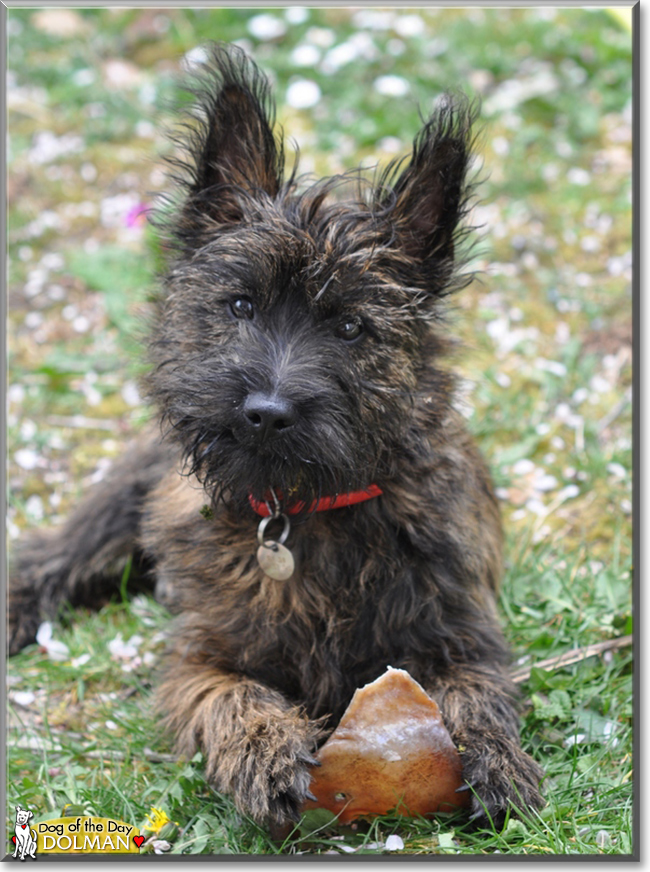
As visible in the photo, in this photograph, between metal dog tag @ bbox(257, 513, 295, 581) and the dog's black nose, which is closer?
the dog's black nose

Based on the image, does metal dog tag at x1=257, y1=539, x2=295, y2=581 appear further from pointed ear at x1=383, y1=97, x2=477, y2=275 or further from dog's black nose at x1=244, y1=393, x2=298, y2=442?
pointed ear at x1=383, y1=97, x2=477, y2=275

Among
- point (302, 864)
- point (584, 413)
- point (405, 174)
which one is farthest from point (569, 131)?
point (302, 864)

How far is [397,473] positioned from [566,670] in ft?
3.63

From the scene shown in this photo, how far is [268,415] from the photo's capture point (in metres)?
2.74

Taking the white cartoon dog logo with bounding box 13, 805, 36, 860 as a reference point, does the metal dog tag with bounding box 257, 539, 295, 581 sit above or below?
above

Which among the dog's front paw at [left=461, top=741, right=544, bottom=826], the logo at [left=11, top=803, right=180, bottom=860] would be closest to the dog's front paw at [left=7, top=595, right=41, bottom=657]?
the logo at [left=11, top=803, right=180, bottom=860]

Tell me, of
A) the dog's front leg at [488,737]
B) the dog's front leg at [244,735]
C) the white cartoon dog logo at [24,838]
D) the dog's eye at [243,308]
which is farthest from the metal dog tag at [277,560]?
the white cartoon dog logo at [24,838]

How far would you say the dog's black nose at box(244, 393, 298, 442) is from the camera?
2746 mm

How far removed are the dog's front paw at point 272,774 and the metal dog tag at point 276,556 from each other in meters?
0.49

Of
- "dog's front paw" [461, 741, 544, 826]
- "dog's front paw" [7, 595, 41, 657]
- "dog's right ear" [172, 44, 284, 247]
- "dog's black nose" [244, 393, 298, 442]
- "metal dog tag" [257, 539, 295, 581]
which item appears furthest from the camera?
"dog's front paw" [7, 595, 41, 657]

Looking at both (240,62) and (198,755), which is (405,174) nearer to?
(240,62)

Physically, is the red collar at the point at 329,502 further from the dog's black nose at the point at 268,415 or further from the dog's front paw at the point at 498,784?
the dog's front paw at the point at 498,784

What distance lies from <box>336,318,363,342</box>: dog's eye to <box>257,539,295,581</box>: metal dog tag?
0.72m

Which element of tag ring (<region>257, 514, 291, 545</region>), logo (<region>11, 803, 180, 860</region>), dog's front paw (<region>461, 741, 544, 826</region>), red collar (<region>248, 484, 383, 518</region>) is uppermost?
red collar (<region>248, 484, 383, 518</region>)
